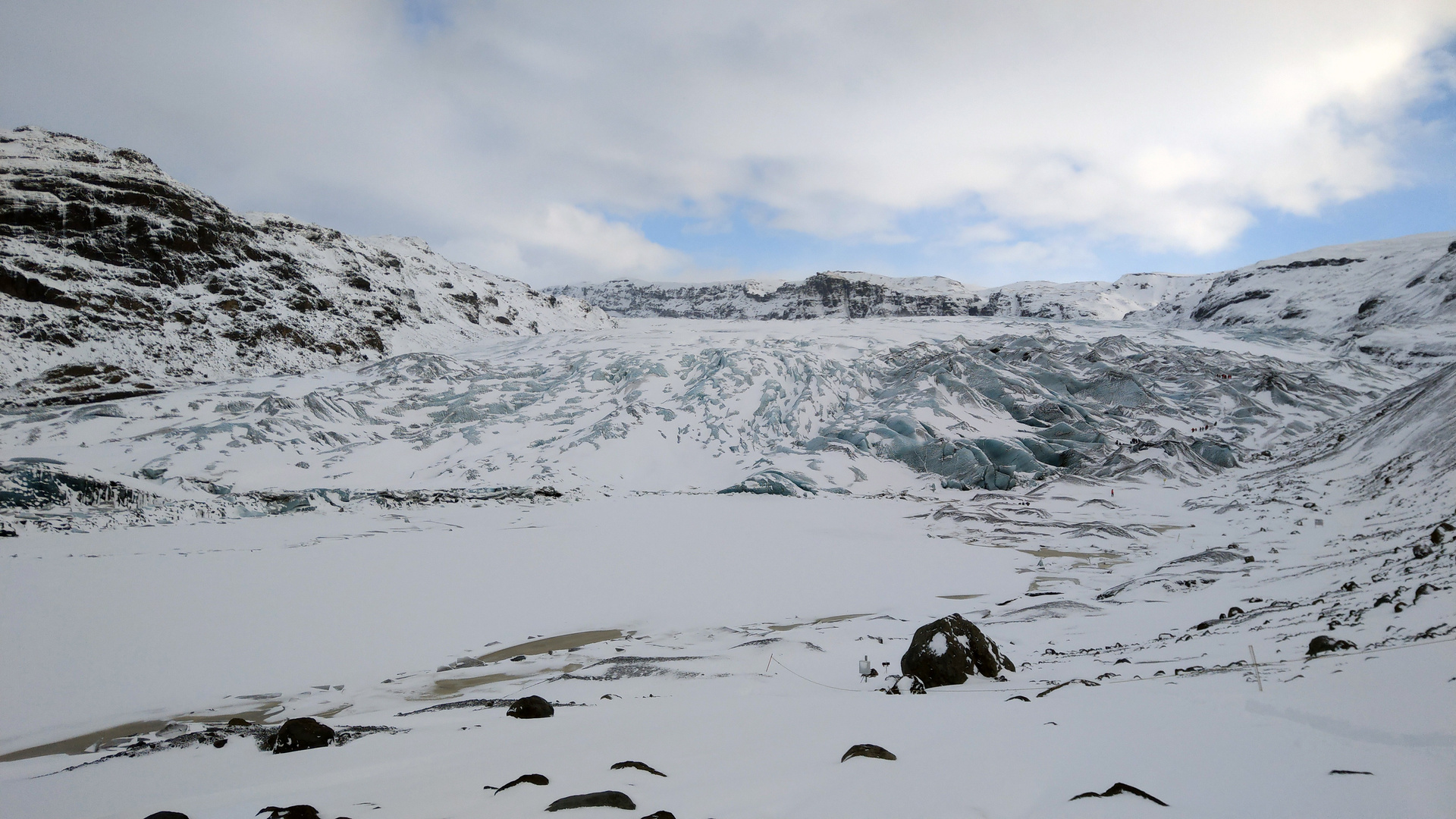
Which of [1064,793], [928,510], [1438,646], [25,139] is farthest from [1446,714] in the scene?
[25,139]

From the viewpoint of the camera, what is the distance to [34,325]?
3753 cm

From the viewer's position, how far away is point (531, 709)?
6160 millimetres

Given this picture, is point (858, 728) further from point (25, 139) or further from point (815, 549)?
point (25, 139)

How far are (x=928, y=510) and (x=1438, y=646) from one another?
21.1 meters

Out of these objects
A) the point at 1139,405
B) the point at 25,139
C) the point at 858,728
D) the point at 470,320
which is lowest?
the point at 858,728

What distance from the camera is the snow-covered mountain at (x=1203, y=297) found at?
52562mm

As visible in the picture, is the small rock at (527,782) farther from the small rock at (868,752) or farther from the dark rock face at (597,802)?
the small rock at (868,752)

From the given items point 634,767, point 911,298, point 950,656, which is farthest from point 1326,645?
point 911,298

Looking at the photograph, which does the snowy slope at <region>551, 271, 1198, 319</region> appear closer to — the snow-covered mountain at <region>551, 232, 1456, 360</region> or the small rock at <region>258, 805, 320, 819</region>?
the snow-covered mountain at <region>551, 232, 1456, 360</region>

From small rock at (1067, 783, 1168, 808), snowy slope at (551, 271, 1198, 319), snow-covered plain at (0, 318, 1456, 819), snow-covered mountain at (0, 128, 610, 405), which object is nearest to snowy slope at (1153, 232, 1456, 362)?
snow-covered plain at (0, 318, 1456, 819)

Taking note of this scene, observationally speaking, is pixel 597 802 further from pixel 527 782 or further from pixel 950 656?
pixel 950 656

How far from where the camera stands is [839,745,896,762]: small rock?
4.19m

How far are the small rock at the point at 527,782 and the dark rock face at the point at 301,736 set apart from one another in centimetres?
238

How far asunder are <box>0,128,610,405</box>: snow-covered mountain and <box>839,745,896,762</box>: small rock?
45.2 m
